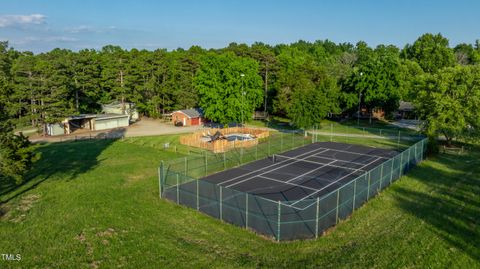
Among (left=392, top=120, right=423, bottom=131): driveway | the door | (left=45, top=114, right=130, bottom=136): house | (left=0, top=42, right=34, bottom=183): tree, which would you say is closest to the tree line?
(left=45, top=114, right=130, bottom=136): house

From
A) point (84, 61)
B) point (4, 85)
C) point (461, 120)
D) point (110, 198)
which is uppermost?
point (84, 61)

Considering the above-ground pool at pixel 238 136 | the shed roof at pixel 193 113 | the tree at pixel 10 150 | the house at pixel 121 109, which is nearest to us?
the tree at pixel 10 150

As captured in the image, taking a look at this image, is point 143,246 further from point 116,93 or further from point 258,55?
point 258,55

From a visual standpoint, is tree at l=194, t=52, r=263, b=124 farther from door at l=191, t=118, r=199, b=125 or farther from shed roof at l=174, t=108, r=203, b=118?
door at l=191, t=118, r=199, b=125

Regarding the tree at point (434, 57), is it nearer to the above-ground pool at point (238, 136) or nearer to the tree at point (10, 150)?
the above-ground pool at point (238, 136)

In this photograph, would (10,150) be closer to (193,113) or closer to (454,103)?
(454,103)

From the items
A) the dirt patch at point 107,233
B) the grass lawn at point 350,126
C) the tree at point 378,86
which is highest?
the tree at point 378,86

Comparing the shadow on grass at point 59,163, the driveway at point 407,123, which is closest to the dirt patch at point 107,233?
the shadow on grass at point 59,163

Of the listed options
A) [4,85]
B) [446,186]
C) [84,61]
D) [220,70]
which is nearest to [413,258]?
[446,186]
